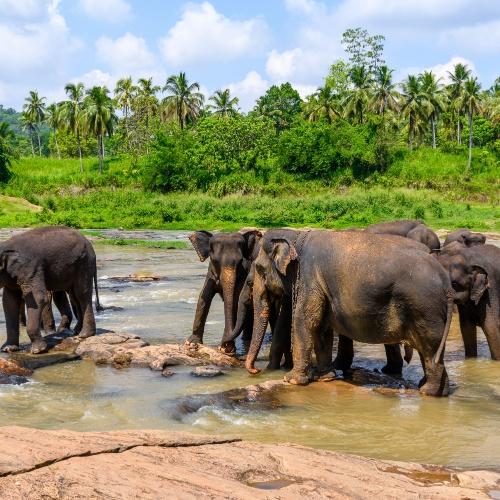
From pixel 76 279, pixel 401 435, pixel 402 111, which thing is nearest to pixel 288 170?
pixel 402 111

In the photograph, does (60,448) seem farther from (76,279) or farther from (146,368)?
(76,279)

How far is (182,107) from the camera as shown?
2721 inches

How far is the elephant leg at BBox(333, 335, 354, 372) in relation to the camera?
363 inches

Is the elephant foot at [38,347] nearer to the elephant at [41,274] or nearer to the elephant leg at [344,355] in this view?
the elephant at [41,274]

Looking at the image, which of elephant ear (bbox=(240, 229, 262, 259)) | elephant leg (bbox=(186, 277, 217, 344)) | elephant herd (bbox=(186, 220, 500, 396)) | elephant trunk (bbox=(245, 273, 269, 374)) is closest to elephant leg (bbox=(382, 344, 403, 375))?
elephant herd (bbox=(186, 220, 500, 396))

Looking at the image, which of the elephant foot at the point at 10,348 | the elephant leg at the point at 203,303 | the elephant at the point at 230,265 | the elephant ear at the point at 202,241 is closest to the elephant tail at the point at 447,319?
the elephant at the point at 230,265

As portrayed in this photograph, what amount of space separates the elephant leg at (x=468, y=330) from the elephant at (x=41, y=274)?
500 centimetres

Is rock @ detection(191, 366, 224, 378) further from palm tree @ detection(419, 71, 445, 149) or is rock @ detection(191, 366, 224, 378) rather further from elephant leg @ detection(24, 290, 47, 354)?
palm tree @ detection(419, 71, 445, 149)

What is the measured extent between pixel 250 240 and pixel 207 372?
6.74 ft

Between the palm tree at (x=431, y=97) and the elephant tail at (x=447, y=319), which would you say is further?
the palm tree at (x=431, y=97)

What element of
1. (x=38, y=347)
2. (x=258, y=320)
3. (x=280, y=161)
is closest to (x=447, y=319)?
(x=258, y=320)

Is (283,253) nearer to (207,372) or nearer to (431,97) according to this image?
(207,372)

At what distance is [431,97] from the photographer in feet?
205

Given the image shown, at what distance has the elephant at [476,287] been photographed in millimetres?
9734
